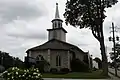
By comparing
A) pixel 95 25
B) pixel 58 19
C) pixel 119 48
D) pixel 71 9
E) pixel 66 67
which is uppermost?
pixel 58 19

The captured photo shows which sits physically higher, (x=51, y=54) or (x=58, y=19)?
(x=58, y=19)

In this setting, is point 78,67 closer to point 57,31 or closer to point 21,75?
point 57,31

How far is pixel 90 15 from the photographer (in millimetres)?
33156

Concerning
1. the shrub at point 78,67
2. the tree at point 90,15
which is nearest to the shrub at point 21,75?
the tree at point 90,15

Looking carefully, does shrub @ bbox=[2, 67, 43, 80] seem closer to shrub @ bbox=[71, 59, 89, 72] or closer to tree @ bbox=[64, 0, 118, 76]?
tree @ bbox=[64, 0, 118, 76]

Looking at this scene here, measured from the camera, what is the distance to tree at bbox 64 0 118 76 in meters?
32.5

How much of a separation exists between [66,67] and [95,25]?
15.1m

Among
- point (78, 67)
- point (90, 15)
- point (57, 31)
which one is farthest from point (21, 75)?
point (57, 31)

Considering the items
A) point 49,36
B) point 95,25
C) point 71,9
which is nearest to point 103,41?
point 95,25

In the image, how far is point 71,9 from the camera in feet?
112

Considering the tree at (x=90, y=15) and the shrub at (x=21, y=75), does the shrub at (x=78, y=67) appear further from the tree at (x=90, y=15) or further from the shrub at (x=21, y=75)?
the shrub at (x=21, y=75)

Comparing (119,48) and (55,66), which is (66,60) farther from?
(119,48)

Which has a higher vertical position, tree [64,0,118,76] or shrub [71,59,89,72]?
tree [64,0,118,76]

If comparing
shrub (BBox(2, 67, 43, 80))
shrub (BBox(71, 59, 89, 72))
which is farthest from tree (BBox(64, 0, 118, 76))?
shrub (BBox(2, 67, 43, 80))
